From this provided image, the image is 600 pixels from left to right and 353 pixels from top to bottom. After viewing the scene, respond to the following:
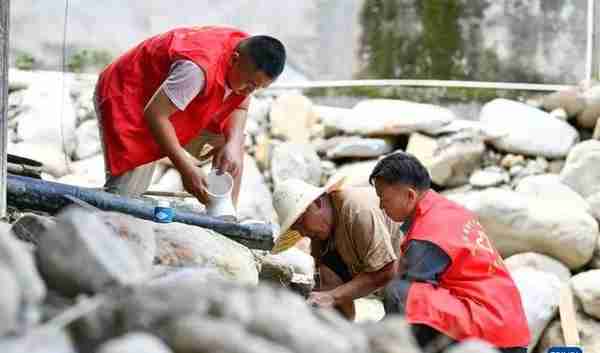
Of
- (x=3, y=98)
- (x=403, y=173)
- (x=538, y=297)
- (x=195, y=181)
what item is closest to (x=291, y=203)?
(x=195, y=181)

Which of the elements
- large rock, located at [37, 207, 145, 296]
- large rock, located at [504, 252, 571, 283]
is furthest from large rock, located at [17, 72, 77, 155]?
large rock, located at [37, 207, 145, 296]

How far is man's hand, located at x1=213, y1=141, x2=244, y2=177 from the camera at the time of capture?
16.6 ft

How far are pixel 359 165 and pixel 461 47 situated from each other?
6.61 ft

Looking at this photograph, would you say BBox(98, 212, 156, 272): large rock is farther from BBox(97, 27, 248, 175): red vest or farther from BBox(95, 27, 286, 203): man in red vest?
BBox(97, 27, 248, 175): red vest

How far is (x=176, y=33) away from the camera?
486cm

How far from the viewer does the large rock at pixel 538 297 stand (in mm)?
6910

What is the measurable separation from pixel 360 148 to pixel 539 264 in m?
2.25

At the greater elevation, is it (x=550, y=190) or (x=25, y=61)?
(x=25, y=61)

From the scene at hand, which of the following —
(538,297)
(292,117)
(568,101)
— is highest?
(568,101)

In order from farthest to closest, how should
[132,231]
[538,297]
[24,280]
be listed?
[538,297] < [132,231] < [24,280]

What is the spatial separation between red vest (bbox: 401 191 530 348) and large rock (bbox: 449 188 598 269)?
3897 mm

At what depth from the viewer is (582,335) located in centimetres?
714

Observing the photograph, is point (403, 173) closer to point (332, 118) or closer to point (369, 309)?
point (369, 309)

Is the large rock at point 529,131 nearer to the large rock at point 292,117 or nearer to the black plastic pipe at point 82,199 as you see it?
the large rock at point 292,117
